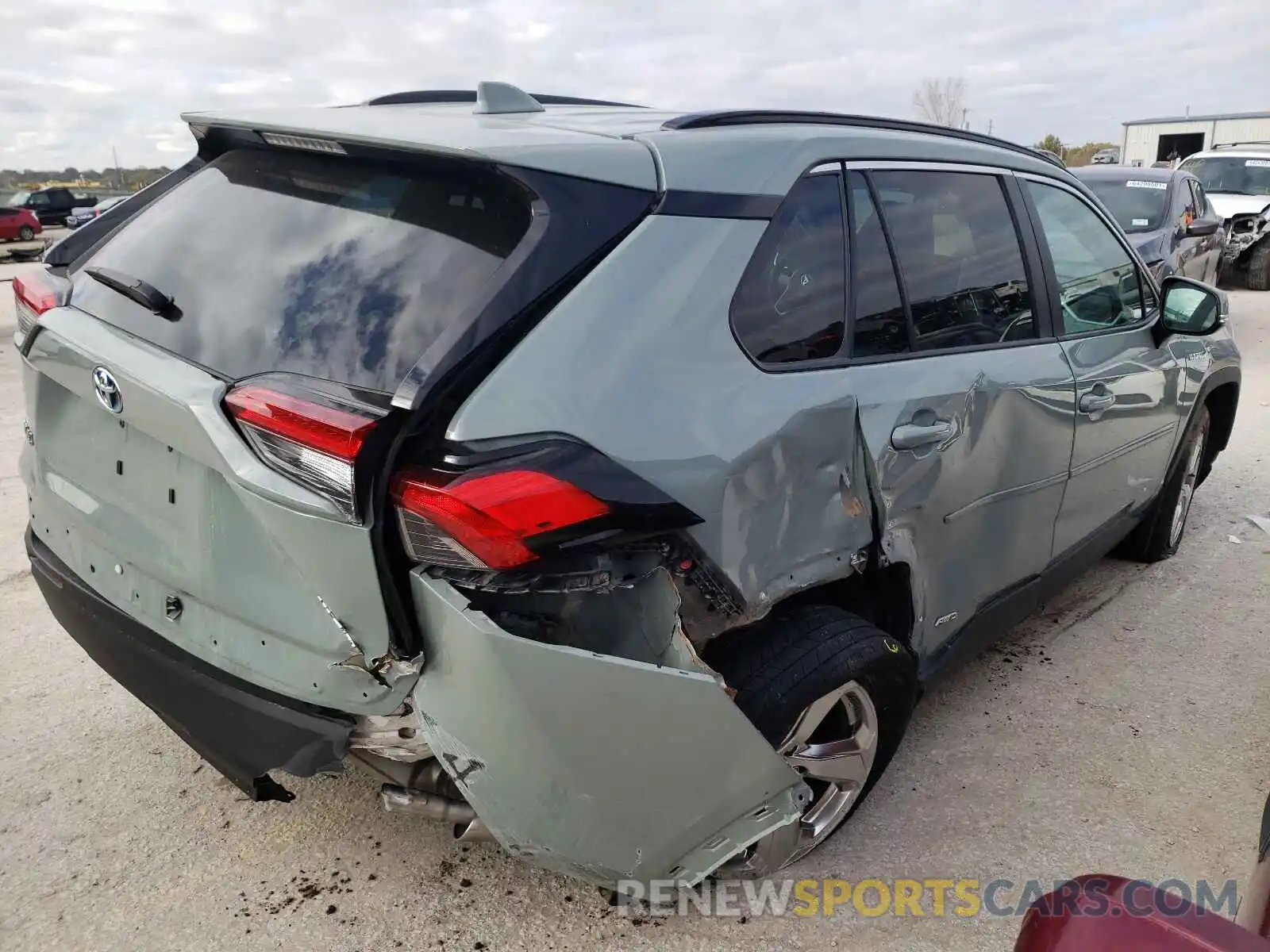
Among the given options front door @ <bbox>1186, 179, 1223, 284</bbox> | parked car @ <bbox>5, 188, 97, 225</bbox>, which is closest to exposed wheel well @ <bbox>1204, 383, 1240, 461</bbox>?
front door @ <bbox>1186, 179, 1223, 284</bbox>

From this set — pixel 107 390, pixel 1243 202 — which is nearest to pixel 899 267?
pixel 107 390

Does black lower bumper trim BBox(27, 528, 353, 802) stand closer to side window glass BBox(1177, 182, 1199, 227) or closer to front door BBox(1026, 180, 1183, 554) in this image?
front door BBox(1026, 180, 1183, 554)

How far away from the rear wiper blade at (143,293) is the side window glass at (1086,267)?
2.53 meters

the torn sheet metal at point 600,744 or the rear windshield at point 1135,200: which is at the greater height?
the rear windshield at point 1135,200

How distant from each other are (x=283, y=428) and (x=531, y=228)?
0.57 meters

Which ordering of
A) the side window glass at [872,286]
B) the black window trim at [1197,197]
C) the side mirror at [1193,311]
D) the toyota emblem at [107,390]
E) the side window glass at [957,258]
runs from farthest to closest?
the black window trim at [1197,197] < the side mirror at [1193,311] < the side window glass at [957,258] < the side window glass at [872,286] < the toyota emblem at [107,390]

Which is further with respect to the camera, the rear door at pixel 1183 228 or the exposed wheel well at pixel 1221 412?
the rear door at pixel 1183 228

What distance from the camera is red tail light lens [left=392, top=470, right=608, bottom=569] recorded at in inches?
64.1

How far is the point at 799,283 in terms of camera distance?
2201 millimetres

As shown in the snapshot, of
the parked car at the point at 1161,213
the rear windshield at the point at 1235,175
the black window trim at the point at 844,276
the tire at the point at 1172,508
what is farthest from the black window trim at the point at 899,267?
the rear windshield at the point at 1235,175

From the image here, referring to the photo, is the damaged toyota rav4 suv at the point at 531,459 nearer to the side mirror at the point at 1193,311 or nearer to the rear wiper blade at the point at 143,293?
the rear wiper blade at the point at 143,293

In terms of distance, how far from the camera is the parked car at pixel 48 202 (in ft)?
102

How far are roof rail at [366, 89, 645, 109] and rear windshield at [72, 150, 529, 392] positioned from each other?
671mm

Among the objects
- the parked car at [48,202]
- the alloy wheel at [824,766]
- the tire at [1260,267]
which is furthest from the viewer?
the parked car at [48,202]
